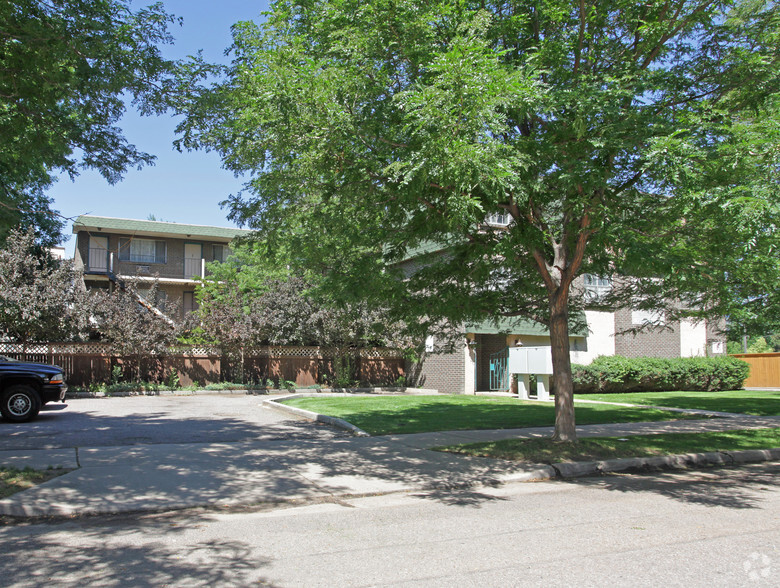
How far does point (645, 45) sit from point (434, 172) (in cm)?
441

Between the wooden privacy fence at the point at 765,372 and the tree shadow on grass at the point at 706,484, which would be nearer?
the tree shadow on grass at the point at 706,484

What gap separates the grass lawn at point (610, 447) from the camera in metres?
9.70

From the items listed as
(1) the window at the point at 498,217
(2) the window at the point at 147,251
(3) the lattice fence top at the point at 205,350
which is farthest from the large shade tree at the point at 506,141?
(2) the window at the point at 147,251

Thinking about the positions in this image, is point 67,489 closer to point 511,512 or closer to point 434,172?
point 511,512

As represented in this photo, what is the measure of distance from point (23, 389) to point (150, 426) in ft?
10.2

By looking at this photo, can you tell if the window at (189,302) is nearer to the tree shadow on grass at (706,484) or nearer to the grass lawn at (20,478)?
the grass lawn at (20,478)

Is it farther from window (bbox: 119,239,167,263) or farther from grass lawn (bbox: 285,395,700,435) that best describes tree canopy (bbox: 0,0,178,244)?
window (bbox: 119,239,167,263)

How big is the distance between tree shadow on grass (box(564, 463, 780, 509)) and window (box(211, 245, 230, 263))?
103 ft

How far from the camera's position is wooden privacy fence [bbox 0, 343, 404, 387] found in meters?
22.2

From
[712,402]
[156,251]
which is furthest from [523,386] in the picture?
[156,251]

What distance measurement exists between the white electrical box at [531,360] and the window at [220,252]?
21.4m

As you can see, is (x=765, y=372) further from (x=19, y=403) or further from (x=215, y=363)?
(x=19, y=403)

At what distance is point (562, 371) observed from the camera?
10.1 metres

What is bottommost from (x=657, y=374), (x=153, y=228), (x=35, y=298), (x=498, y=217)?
(x=657, y=374)
